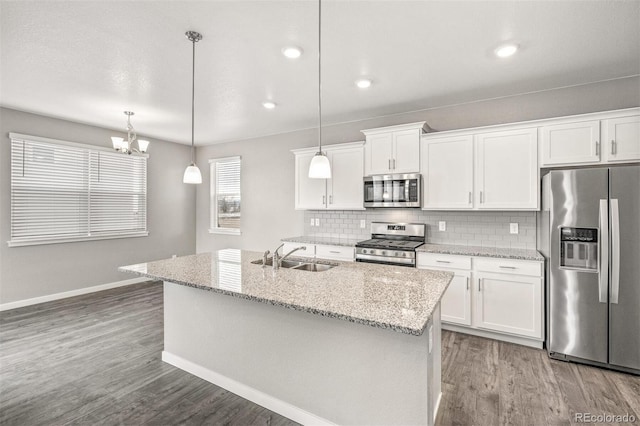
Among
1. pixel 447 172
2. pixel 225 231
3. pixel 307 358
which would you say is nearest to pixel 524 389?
pixel 307 358

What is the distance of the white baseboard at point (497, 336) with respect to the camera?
309 centimetres

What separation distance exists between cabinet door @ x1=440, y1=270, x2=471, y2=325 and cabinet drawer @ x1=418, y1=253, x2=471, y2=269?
0.08 meters

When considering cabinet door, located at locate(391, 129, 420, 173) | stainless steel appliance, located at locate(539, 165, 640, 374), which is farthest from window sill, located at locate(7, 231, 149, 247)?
stainless steel appliance, located at locate(539, 165, 640, 374)

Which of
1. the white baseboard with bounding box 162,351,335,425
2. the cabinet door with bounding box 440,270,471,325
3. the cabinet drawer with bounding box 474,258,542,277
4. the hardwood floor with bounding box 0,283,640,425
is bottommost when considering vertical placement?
the hardwood floor with bounding box 0,283,640,425

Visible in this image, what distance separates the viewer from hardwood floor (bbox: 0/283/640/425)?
2098 mm

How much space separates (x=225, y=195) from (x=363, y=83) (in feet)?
12.9

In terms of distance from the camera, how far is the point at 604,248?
2643 millimetres

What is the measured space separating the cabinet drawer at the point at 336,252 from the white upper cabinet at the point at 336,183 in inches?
23.0

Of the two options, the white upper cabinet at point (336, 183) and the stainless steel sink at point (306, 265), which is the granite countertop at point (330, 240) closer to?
the white upper cabinet at point (336, 183)

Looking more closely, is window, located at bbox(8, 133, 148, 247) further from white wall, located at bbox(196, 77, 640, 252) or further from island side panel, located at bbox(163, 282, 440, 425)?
island side panel, located at bbox(163, 282, 440, 425)

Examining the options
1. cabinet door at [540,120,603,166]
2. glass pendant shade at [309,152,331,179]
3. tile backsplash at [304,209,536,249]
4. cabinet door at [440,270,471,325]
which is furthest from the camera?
tile backsplash at [304,209,536,249]

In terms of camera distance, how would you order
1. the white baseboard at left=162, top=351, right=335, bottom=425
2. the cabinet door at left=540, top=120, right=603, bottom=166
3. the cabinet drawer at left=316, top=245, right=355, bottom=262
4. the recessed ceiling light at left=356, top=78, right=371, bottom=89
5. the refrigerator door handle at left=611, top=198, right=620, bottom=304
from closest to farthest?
the white baseboard at left=162, top=351, right=335, bottom=425 < the refrigerator door handle at left=611, top=198, right=620, bottom=304 < the cabinet door at left=540, top=120, right=603, bottom=166 < the recessed ceiling light at left=356, top=78, right=371, bottom=89 < the cabinet drawer at left=316, top=245, right=355, bottom=262

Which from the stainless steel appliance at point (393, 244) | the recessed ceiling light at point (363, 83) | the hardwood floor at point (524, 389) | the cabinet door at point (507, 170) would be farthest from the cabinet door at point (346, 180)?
the hardwood floor at point (524, 389)

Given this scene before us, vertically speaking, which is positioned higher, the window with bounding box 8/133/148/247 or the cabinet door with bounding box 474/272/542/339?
the window with bounding box 8/133/148/247
